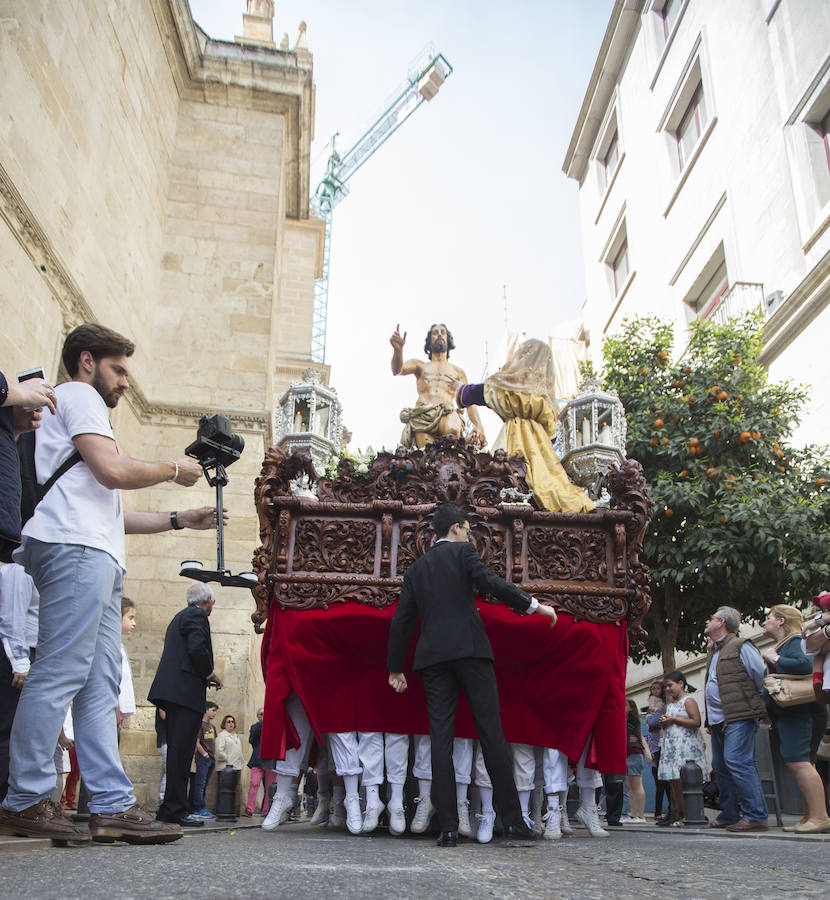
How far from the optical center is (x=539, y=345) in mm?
7332

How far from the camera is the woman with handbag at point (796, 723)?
581cm

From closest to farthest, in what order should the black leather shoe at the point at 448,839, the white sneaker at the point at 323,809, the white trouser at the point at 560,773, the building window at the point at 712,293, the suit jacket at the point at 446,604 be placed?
the black leather shoe at the point at 448,839, the suit jacket at the point at 446,604, the white trouser at the point at 560,773, the white sneaker at the point at 323,809, the building window at the point at 712,293

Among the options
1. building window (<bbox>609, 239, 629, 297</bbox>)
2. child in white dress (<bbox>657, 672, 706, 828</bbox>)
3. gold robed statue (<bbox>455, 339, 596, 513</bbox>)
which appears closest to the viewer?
gold robed statue (<bbox>455, 339, 596, 513</bbox>)

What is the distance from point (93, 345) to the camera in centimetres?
377

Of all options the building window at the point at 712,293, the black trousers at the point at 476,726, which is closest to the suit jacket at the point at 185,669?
the black trousers at the point at 476,726

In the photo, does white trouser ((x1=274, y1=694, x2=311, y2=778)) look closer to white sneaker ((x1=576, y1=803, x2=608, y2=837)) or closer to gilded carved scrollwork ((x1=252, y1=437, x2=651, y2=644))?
gilded carved scrollwork ((x1=252, y1=437, x2=651, y2=644))

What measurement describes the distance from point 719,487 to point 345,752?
8.17 meters

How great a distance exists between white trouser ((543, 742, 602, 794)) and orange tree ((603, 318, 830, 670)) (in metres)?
6.19

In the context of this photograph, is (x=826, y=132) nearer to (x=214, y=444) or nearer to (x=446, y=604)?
(x=446, y=604)

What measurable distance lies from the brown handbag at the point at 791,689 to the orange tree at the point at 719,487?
187 inches

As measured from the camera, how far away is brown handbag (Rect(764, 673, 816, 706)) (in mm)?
6113

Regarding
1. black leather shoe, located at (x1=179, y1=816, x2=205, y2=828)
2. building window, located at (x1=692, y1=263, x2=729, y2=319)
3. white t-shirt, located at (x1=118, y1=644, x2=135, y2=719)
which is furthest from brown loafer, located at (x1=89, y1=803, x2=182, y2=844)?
building window, located at (x1=692, y1=263, x2=729, y2=319)

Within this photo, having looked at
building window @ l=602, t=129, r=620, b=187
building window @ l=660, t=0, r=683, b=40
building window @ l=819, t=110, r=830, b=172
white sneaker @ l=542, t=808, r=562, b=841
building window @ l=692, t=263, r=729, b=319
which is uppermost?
building window @ l=660, t=0, r=683, b=40

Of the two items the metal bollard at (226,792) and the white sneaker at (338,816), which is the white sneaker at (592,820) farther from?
the metal bollard at (226,792)
